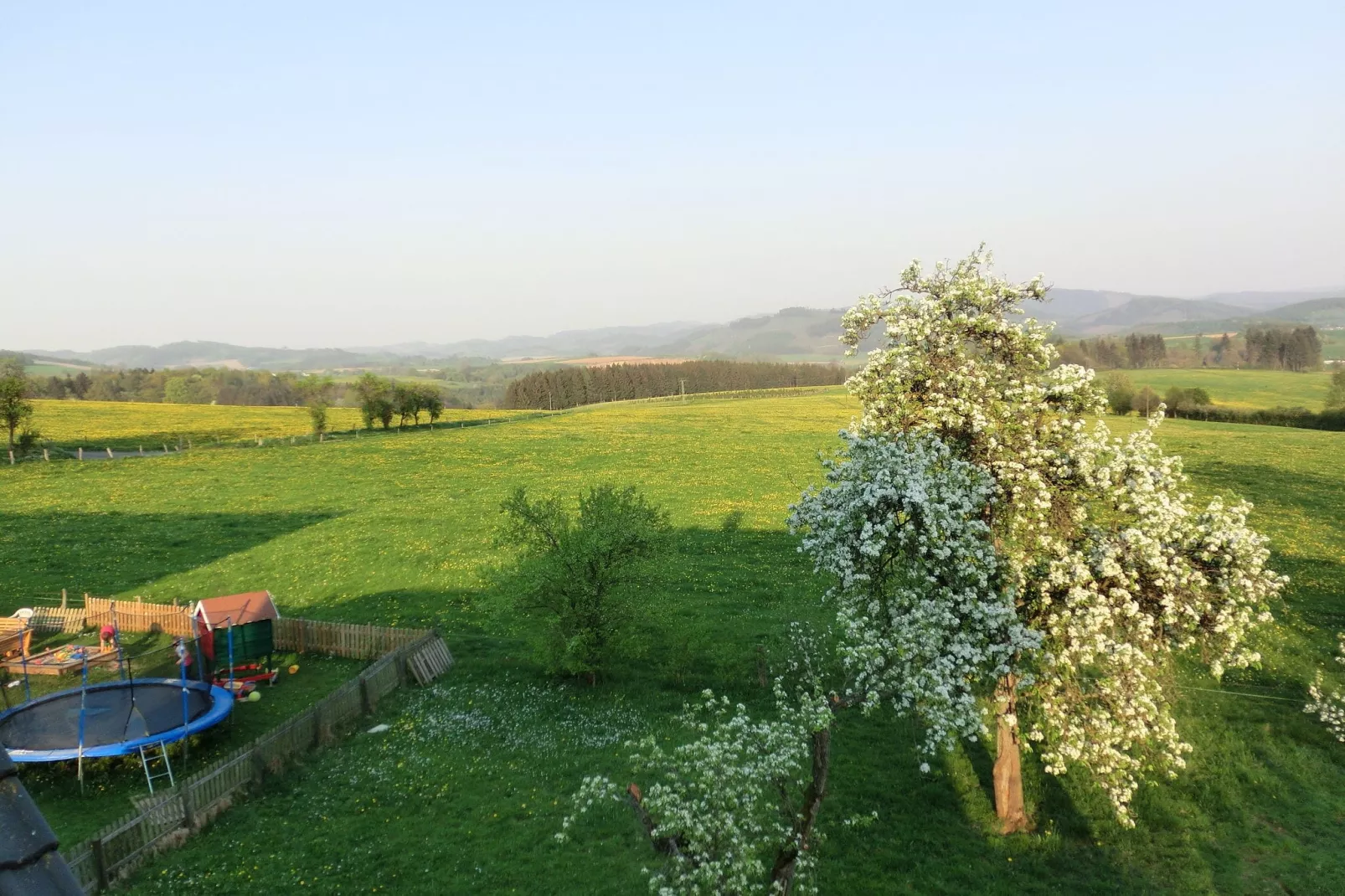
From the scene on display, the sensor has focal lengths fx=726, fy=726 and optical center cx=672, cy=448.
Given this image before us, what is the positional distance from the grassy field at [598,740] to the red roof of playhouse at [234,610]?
172 inches

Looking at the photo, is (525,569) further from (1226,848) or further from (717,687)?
(1226,848)

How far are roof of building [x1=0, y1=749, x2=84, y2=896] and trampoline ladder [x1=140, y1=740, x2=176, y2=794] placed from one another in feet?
62.1

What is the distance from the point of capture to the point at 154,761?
65.1 ft

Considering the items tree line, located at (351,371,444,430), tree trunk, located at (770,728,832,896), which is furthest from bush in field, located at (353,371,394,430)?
tree trunk, located at (770,728,832,896)

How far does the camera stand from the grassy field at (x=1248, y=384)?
112125 millimetres

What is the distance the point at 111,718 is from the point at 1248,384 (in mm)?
163717

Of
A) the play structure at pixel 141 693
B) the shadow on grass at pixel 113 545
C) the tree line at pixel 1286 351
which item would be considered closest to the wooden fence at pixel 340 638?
the play structure at pixel 141 693

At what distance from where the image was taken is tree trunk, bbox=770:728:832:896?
11.1 metres

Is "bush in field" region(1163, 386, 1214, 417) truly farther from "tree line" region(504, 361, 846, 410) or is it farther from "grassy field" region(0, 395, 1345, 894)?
"tree line" region(504, 361, 846, 410)

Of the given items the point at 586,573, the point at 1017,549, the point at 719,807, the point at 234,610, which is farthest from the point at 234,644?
the point at 1017,549

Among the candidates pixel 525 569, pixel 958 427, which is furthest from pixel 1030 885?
pixel 525 569

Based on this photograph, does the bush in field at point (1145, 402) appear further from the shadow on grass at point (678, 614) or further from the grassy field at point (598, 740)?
the shadow on grass at point (678, 614)

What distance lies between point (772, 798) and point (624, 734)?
5390 millimetres

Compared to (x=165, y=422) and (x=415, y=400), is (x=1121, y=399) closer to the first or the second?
(x=415, y=400)
